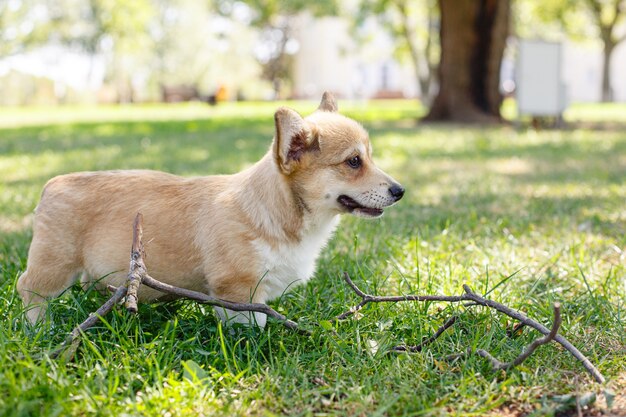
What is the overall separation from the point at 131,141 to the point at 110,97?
40.0 meters

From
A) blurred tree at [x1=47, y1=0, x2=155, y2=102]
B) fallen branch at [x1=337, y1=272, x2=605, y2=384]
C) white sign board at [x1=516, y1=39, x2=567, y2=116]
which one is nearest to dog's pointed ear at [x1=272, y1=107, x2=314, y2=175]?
fallen branch at [x1=337, y1=272, x2=605, y2=384]

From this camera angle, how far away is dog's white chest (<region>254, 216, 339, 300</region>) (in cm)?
271

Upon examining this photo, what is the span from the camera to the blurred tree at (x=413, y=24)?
26.8 meters

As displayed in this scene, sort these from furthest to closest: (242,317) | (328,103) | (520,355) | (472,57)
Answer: (472,57) < (328,103) < (242,317) < (520,355)

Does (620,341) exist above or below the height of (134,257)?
below

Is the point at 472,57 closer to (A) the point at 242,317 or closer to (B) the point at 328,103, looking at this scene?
(B) the point at 328,103

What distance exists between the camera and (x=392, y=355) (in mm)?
2428

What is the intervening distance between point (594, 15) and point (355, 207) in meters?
36.7

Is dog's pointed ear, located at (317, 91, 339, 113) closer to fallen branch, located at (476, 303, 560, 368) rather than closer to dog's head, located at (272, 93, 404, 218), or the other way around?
dog's head, located at (272, 93, 404, 218)

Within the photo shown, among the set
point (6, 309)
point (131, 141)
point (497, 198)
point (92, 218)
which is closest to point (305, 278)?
point (92, 218)

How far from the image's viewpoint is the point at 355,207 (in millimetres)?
2861

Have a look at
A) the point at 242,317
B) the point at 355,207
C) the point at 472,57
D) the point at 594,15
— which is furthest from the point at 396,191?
the point at 594,15

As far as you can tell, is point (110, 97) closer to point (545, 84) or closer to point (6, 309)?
point (545, 84)

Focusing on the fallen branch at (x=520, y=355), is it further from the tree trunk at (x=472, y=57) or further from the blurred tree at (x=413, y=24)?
the blurred tree at (x=413, y=24)
